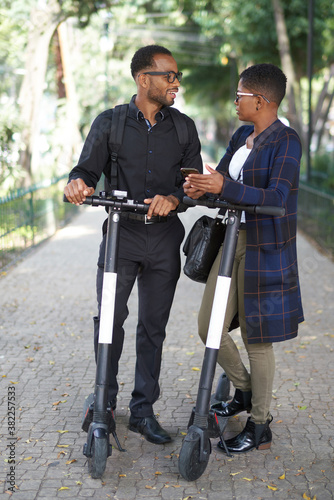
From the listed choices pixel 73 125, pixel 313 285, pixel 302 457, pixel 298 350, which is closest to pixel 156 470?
pixel 302 457

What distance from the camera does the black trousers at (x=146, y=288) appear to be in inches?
155

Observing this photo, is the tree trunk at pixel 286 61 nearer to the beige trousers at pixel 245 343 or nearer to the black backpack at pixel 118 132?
the black backpack at pixel 118 132

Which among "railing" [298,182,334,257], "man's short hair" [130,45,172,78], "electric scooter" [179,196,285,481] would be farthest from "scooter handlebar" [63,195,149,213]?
"railing" [298,182,334,257]

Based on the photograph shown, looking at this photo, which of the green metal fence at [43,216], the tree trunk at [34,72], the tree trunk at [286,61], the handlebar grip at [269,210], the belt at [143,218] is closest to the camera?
the handlebar grip at [269,210]

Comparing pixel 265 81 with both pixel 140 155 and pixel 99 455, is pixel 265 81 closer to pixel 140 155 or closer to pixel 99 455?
pixel 140 155

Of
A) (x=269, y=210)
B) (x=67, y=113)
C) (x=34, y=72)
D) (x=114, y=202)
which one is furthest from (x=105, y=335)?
(x=67, y=113)

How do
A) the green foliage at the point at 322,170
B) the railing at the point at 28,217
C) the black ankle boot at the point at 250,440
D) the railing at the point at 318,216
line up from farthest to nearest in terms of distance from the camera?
the green foliage at the point at 322,170
the railing at the point at 318,216
the railing at the point at 28,217
the black ankle boot at the point at 250,440

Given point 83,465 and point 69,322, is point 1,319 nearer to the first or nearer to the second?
point 69,322

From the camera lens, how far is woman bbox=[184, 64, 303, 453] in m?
3.60

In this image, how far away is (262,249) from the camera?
369 cm

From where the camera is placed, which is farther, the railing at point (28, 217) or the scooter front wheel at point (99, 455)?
the railing at point (28, 217)

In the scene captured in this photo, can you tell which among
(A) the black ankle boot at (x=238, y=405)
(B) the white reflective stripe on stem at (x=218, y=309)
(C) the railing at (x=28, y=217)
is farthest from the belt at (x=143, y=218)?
(C) the railing at (x=28, y=217)

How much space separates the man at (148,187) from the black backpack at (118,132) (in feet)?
0.11

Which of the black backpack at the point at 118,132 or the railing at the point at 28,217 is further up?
the black backpack at the point at 118,132
